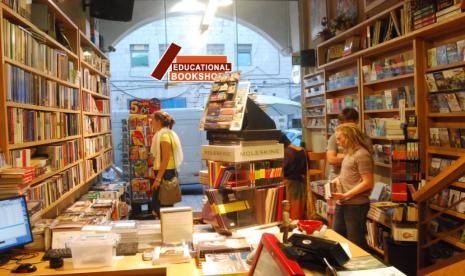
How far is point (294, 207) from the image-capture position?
5.19 metres

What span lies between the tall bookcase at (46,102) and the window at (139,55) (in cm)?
543

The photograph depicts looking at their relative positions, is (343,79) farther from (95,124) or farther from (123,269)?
(123,269)

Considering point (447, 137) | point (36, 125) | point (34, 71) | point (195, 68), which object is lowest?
point (447, 137)

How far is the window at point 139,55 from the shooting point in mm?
11031

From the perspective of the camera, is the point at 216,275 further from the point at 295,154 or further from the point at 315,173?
the point at 315,173

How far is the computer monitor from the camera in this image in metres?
2.46

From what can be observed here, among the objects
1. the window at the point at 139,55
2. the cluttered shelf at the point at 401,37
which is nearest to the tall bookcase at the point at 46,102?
the cluttered shelf at the point at 401,37

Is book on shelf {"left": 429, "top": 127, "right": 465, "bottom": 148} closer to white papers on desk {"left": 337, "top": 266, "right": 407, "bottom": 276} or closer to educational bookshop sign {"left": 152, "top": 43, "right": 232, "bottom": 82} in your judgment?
white papers on desk {"left": 337, "top": 266, "right": 407, "bottom": 276}

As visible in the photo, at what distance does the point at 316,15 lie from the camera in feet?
23.0

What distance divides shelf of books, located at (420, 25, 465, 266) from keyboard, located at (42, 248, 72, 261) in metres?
2.70

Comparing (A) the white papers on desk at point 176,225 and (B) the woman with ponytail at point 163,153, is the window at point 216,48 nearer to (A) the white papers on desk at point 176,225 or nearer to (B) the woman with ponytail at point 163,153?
(B) the woman with ponytail at point 163,153

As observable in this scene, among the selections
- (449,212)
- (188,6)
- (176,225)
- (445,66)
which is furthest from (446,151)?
Result: (188,6)

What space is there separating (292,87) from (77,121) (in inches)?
305

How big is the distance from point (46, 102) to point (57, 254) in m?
1.56
